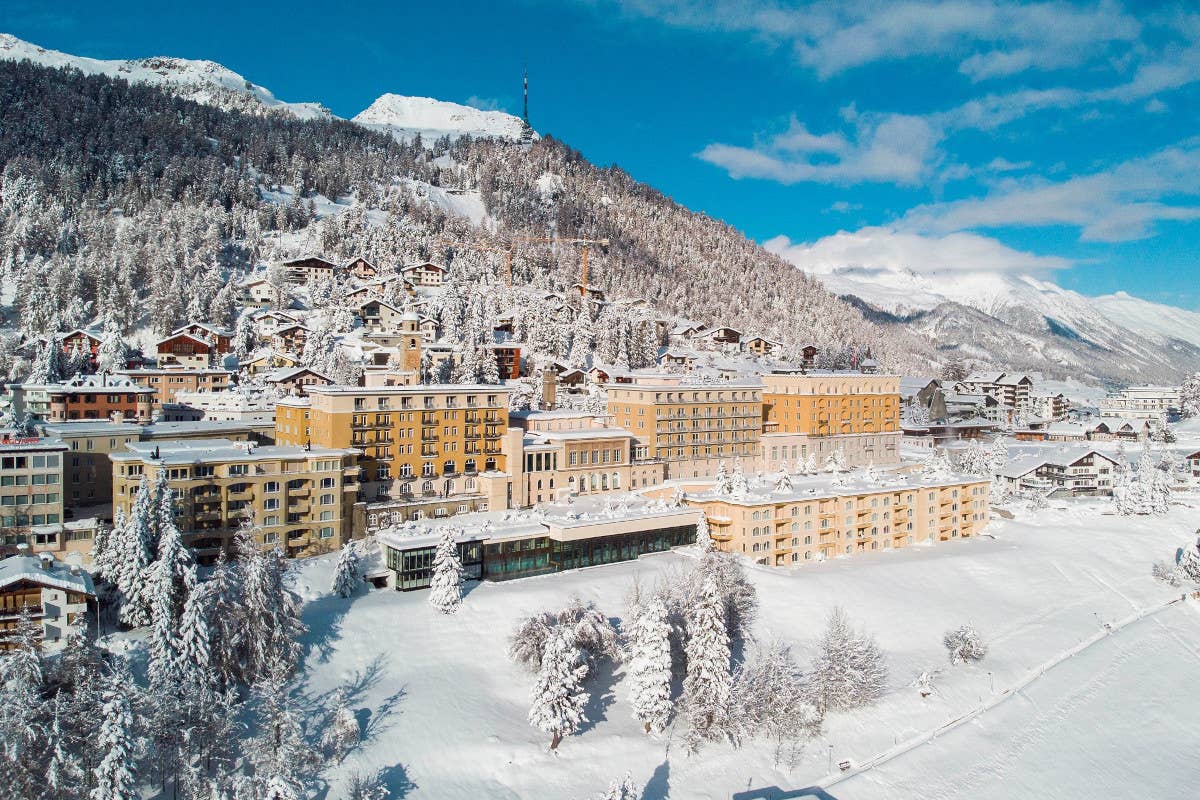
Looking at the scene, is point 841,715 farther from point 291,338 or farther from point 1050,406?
point 1050,406

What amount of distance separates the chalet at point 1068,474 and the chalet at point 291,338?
273 feet

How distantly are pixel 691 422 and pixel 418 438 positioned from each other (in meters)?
27.1

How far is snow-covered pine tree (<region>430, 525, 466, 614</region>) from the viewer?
149 ft

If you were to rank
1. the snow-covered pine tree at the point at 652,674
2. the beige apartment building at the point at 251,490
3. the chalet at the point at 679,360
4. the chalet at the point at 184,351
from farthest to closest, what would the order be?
the chalet at the point at 679,360, the chalet at the point at 184,351, the beige apartment building at the point at 251,490, the snow-covered pine tree at the point at 652,674

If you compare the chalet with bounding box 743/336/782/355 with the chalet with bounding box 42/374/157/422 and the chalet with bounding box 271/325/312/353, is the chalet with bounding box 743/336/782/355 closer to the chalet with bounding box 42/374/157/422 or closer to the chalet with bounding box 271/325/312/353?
the chalet with bounding box 271/325/312/353

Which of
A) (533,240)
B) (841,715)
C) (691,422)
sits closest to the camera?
(841,715)

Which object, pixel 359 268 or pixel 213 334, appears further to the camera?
pixel 359 268

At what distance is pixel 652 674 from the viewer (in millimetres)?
39344

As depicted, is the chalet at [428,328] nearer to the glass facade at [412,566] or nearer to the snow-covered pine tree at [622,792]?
the glass facade at [412,566]

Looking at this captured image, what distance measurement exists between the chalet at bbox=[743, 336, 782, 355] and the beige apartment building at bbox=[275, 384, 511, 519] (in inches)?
3039

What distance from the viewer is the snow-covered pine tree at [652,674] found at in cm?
3919

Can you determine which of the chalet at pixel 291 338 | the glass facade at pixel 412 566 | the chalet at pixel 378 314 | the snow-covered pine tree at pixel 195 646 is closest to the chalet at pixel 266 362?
the chalet at pixel 291 338

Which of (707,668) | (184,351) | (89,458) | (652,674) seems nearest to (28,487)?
(89,458)

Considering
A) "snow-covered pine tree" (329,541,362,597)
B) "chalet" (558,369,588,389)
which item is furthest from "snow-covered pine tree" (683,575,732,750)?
"chalet" (558,369,588,389)
